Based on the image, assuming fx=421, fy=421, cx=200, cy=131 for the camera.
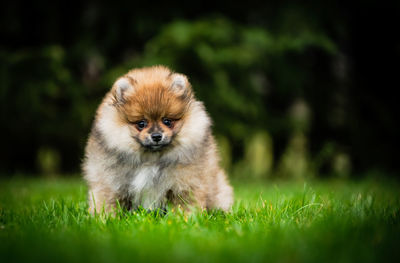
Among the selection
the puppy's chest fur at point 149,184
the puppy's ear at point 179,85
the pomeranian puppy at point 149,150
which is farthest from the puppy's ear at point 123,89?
the puppy's chest fur at point 149,184

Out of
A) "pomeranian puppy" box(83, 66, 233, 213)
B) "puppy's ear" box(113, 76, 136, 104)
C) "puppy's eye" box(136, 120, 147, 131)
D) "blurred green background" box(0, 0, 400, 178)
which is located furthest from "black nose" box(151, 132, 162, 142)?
"blurred green background" box(0, 0, 400, 178)

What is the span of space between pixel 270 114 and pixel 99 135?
551 centimetres

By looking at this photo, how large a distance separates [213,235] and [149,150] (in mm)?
975

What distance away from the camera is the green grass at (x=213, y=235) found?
2.06 metres

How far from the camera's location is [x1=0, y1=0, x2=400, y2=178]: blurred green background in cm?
697

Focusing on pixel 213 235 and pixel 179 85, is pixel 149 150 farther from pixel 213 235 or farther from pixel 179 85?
pixel 213 235

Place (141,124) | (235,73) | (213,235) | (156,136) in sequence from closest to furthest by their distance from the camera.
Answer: (213,235) < (156,136) < (141,124) < (235,73)

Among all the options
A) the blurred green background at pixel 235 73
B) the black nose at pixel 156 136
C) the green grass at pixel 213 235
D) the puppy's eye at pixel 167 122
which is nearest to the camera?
the green grass at pixel 213 235

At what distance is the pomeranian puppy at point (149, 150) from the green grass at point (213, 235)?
173mm

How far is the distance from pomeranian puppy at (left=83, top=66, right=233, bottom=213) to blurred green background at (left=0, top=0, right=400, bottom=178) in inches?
136

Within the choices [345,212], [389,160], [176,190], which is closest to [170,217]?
[176,190]

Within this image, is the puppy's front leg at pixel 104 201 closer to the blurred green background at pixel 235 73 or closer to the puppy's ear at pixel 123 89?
the puppy's ear at pixel 123 89

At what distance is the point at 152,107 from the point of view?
3.13 meters

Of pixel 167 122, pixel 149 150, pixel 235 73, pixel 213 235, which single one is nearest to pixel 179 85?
pixel 167 122
